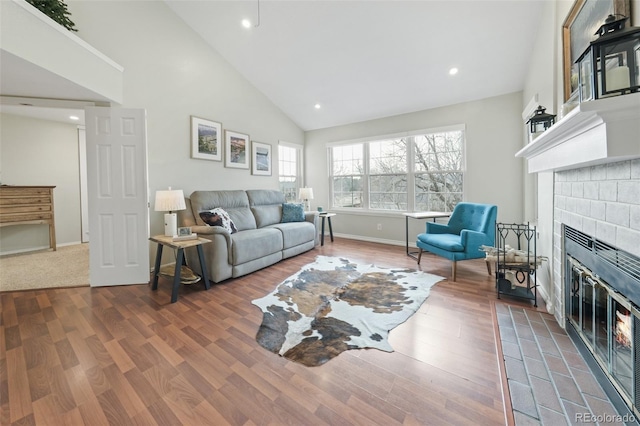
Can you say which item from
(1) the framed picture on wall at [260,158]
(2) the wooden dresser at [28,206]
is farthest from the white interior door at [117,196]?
(2) the wooden dresser at [28,206]

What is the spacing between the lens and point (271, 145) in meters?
5.10

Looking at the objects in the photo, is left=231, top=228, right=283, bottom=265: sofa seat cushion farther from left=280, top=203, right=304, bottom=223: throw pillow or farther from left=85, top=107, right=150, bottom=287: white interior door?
left=85, top=107, right=150, bottom=287: white interior door

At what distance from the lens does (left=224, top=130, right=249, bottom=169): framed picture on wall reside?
4.25m

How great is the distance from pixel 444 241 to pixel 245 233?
258 centimetres

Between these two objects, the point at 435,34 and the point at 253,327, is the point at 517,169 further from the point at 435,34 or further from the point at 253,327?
the point at 253,327

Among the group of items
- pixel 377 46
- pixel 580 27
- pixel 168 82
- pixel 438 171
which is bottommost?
pixel 438 171

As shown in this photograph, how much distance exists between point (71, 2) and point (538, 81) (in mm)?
5200

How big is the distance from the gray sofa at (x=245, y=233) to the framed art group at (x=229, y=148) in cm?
60

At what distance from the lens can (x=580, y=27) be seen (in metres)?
1.77

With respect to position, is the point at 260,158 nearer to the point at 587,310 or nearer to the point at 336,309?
the point at 336,309

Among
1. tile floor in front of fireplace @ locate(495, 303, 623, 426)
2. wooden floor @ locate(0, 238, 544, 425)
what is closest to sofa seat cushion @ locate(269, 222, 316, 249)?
wooden floor @ locate(0, 238, 544, 425)

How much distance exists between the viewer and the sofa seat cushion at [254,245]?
2980 millimetres

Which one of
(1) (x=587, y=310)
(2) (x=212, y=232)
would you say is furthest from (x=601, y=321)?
(2) (x=212, y=232)

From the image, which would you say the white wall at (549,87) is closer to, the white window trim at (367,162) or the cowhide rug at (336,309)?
the cowhide rug at (336,309)
